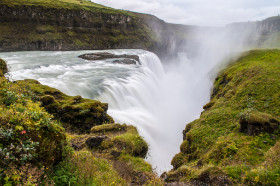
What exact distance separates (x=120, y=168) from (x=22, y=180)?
15.3 ft

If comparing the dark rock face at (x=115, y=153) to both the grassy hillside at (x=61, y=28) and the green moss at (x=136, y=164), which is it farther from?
the grassy hillside at (x=61, y=28)

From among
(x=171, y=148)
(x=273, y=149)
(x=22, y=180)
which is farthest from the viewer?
(x=171, y=148)

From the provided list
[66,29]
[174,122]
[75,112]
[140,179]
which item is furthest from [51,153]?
[66,29]

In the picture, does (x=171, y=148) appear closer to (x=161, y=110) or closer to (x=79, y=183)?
(x=161, y=110)

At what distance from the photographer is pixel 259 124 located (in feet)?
31.8

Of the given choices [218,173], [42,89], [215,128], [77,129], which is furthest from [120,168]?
A: [42,89]

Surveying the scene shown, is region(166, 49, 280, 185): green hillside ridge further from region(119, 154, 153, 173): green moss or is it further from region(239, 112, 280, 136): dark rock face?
region(119, 154, 153, 173): green moss

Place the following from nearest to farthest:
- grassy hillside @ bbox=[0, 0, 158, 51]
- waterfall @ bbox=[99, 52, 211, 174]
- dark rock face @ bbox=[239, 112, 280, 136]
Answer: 1. dark rock face @ bbox=[239, 112, 280, 136]
2. waterfall @ bbox=[99, 52, 211, 174]
3. grassy hillside @ bbox=[0, 0, 158, 51]

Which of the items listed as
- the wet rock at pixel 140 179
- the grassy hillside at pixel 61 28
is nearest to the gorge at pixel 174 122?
the wet rock at pixel 140 179

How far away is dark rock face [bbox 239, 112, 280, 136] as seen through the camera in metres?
9.46

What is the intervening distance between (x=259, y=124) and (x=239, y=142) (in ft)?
4.89

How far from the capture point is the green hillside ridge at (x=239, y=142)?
21.2ft

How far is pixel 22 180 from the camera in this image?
3.91 m

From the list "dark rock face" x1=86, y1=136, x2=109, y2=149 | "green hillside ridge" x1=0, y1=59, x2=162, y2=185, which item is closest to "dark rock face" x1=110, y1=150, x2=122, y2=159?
"green hillside ridge" x1=0, y1=59, x2=162, y2=185
